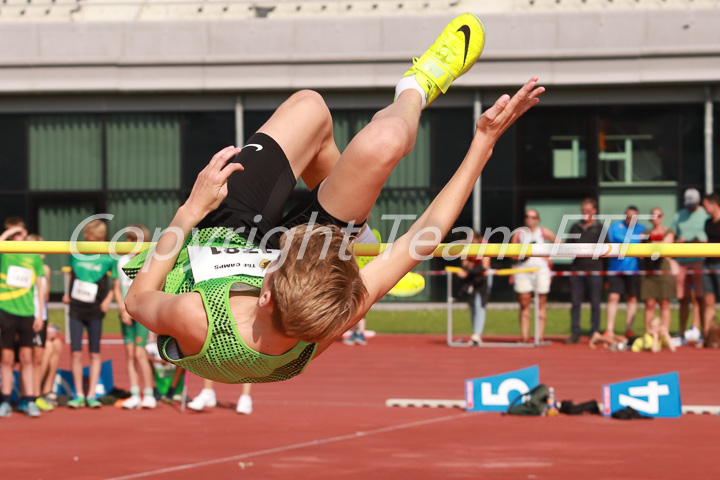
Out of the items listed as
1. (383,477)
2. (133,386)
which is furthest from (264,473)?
(133,386)

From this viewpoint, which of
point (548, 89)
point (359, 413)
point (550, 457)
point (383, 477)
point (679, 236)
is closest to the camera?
point (383, 477)

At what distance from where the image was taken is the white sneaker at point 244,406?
8617mm

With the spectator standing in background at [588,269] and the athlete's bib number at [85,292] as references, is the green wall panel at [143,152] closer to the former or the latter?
the spectator standing in background at [588,269]

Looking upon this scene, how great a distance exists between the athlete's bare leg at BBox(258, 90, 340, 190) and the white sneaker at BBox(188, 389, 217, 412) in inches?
199

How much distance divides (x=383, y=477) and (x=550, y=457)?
129cm

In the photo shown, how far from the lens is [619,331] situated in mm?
14305

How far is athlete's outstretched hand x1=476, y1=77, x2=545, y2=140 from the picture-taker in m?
3.38

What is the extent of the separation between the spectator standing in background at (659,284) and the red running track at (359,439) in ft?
5.96

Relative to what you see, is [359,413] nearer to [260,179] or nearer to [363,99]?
[260,179]

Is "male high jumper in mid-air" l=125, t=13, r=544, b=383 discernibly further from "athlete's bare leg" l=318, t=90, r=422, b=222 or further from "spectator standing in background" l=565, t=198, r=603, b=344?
"spectator standing in background" l=565, t=198, r=603, b=344

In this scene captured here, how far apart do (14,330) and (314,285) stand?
6.31 metres

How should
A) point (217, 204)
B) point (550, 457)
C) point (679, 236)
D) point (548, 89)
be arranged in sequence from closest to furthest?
point (217, 204) → point (550, 457) → point (679, 236) → point (548, 89)

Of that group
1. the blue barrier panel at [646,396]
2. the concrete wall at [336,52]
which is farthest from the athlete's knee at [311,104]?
the concrete wall at [336,52]

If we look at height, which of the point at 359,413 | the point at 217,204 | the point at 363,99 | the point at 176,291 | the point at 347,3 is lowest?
the point at 359,413
